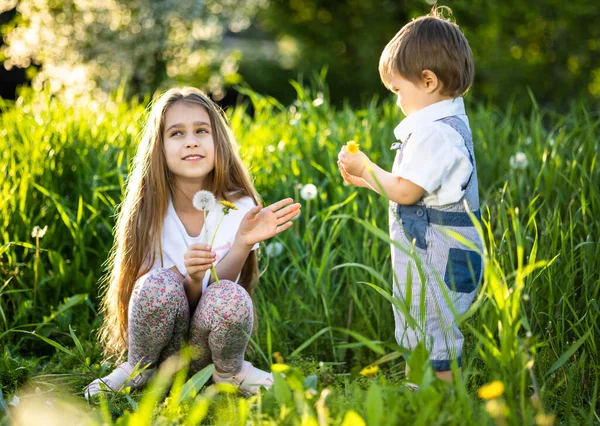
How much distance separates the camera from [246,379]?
2250mm

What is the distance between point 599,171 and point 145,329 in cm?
190

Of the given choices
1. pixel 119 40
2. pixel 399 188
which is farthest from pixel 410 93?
pixel 119 40

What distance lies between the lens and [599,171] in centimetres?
293

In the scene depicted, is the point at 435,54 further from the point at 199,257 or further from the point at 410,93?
the point at 199,257

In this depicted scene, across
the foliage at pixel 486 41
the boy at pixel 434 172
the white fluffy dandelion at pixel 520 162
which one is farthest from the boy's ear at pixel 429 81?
the foliage at pixel 486 41

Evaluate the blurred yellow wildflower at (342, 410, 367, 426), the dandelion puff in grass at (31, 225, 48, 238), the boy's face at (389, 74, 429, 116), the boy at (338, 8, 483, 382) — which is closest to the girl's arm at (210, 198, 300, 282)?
the boy at (338, 8, 483, 382)

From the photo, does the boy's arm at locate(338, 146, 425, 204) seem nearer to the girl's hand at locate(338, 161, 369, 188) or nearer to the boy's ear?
the girl's hand at locate(338, 161, 369, 188)

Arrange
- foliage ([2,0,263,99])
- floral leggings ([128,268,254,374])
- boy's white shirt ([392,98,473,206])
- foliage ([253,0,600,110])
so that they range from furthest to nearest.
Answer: foliage ([253,0,600,110]), foliage ([2,0,263,99]), floral leggings ([128,268,254,374]), boy's white shirt ([392,98,473,206])

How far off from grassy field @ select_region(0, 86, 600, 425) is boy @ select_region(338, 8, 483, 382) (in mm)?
119

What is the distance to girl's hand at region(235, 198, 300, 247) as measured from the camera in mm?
2109

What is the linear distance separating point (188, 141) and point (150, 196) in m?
0.21

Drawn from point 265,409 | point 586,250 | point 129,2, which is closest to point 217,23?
point 129,2

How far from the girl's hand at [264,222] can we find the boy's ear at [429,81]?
0.49 m

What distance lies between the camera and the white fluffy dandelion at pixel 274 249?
2.85 meters
